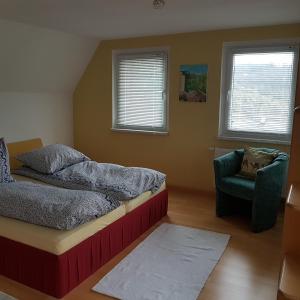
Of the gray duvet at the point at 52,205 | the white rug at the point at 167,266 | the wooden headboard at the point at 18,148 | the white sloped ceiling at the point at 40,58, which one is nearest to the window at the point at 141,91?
the white sloped ceiling at the point at 40,58

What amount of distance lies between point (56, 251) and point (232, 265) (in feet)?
4.68

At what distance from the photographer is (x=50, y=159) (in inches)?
136

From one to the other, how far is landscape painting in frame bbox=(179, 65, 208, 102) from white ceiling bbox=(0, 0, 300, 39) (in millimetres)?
485

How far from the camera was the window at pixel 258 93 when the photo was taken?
12.2 ft

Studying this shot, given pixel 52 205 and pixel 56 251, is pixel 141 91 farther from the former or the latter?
pixel 56 251

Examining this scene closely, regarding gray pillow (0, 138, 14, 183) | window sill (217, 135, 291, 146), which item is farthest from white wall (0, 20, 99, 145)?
window sill (217, 135, 291, 146)

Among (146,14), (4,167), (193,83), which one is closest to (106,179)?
(4,167)

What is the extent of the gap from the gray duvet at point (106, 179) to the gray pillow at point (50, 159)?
64 mm

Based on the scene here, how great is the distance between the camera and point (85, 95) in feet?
16.3

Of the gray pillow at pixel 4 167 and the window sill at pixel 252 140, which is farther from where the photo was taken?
the window sill at pixel 252 140

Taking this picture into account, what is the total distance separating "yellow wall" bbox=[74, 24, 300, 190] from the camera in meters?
4.01

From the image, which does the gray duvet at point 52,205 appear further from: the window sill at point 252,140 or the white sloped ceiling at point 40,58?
the window sill at point 252,140

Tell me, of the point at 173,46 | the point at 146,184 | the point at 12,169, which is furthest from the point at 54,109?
the point at 146,184

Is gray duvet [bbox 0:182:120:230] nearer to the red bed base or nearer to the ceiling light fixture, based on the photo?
the red bed base
